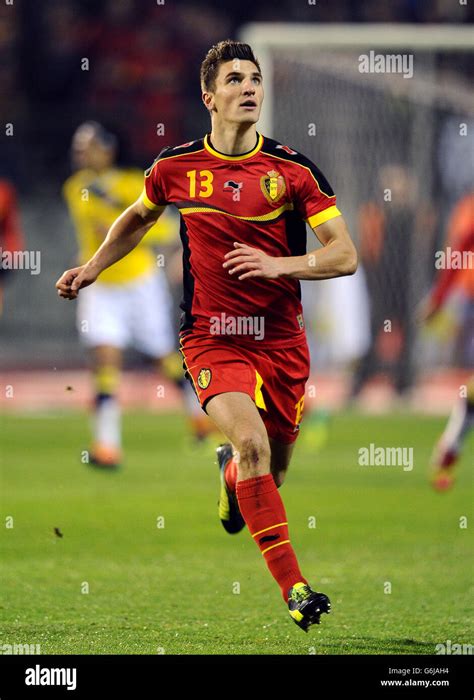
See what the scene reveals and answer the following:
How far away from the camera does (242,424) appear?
573 centimetres

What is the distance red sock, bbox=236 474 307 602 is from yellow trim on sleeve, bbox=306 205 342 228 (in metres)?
1.03

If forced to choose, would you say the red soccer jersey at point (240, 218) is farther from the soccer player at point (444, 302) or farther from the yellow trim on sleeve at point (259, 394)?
the soccer player at point (444, 302)

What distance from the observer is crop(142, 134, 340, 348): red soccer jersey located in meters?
6.02

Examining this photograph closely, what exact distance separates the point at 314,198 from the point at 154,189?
2.31 feet

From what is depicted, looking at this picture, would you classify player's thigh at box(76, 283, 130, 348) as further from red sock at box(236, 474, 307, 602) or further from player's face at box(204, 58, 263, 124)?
red sock at box(236, 474, 307, 602)

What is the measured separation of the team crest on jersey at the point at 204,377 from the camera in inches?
235

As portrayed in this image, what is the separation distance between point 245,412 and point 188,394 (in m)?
7.23

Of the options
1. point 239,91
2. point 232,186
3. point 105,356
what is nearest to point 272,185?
point 232,186

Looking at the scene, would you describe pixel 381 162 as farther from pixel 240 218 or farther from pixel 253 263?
pixel 253 263

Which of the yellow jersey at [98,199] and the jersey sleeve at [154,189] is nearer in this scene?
the jersey sleeve at [154,189]

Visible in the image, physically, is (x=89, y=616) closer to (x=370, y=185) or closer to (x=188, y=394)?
(x=188, y=394)

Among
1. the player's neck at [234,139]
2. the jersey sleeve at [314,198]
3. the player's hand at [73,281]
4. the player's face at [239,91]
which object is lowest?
the player's hand at [73,281]

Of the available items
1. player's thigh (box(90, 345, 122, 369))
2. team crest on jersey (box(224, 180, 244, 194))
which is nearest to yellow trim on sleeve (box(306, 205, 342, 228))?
team crest on jersey (box(224, 180, 244, 194))

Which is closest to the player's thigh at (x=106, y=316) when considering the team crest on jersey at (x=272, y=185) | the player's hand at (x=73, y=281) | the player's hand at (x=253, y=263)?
the player's hand at (x=73, y=281)
